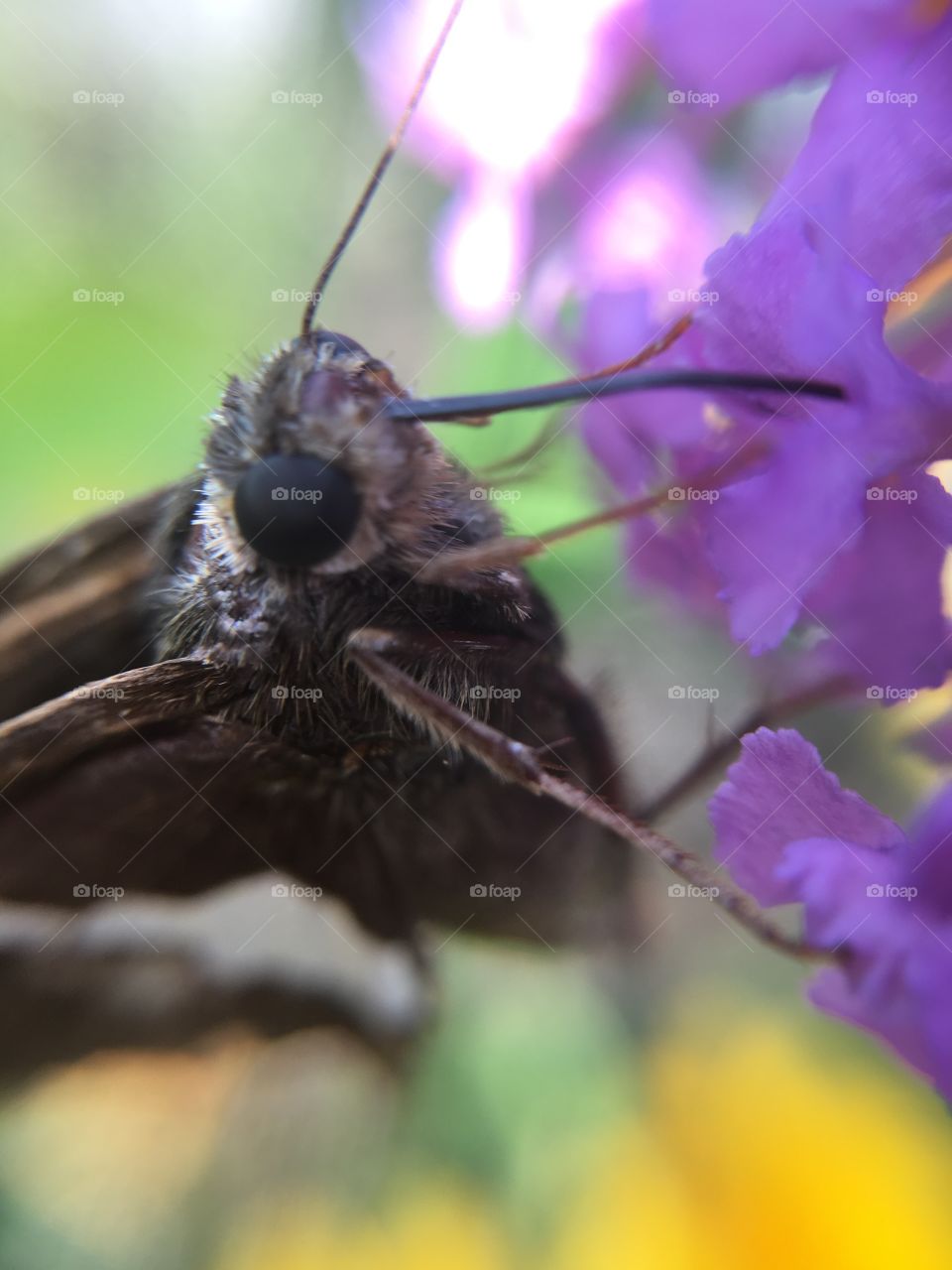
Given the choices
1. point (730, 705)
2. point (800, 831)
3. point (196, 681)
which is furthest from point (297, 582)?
point (730, 705)

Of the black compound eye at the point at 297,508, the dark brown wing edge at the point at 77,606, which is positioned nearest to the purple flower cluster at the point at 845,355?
the black compound eye at the point at 297,508

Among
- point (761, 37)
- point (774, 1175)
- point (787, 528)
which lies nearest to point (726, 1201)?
point (774, 1175)

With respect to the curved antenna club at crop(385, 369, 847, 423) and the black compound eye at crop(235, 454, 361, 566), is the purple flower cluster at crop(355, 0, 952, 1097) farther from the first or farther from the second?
the black compound eye at crop(235, 454, 361, 566)

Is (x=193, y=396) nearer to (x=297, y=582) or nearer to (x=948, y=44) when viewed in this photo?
(x=297, y=582)

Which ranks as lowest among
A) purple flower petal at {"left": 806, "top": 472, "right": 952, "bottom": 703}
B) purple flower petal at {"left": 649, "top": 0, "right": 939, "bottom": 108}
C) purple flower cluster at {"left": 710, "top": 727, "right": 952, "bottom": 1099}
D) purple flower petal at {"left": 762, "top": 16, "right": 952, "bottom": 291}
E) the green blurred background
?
the green blurred background

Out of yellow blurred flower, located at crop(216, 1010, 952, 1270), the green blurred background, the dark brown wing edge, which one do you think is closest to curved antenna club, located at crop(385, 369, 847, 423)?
the green blurred background

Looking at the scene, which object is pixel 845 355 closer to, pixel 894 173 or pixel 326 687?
pixel 894 173
